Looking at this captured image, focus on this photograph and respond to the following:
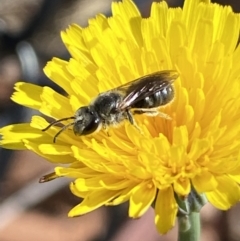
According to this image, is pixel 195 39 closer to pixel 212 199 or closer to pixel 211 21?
pixel 211 21

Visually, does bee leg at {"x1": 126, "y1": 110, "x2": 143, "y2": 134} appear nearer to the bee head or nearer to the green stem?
the bee head

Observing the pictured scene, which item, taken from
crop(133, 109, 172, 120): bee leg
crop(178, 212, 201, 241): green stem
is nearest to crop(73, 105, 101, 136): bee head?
crop(133, 109, 172, 120): bee leg

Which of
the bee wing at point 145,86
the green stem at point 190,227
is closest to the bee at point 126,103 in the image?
the bee wing at point 145,86

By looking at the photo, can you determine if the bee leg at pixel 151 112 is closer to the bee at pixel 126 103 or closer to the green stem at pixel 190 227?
the bee at pixel 126 103

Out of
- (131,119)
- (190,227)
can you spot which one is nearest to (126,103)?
(131,119)

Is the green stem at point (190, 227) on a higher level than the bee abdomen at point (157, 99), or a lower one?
lower

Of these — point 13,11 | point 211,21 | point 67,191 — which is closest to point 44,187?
point 67,191
